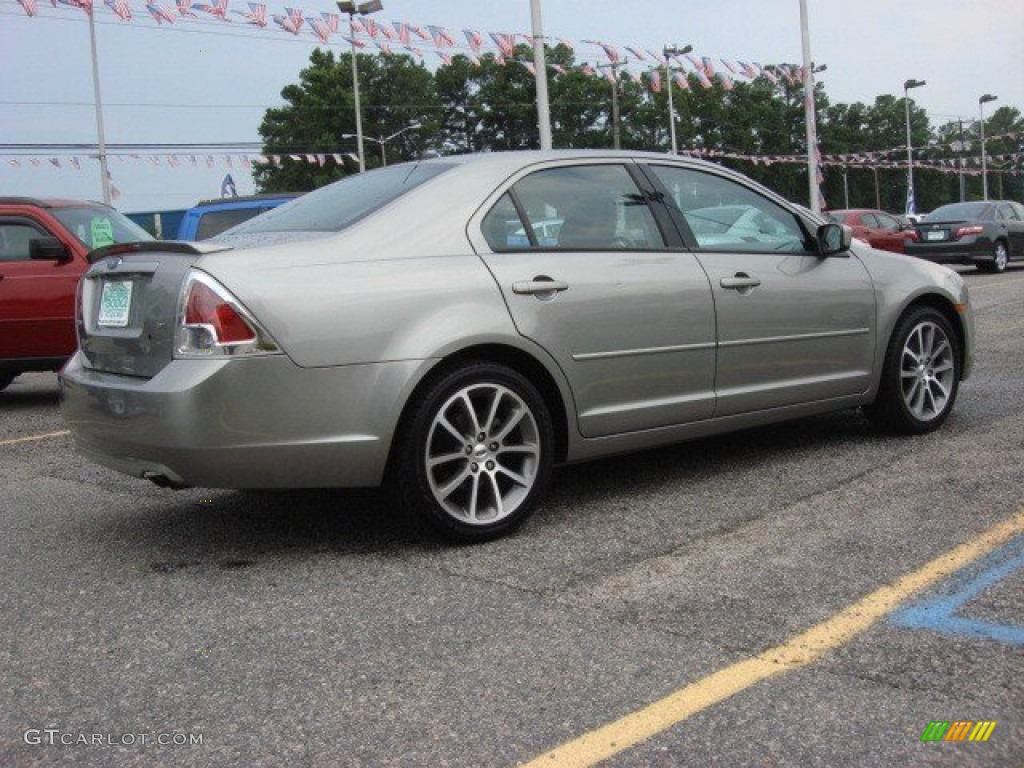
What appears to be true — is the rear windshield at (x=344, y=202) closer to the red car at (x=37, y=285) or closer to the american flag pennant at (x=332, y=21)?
the red car at (x=37, y=285)

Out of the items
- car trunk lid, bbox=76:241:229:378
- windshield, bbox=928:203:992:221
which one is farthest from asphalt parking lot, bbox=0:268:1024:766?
windshield, bbox=928:203:992:221

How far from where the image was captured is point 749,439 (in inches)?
233

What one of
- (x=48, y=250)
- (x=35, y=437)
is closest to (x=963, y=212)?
(x=48, y=250)

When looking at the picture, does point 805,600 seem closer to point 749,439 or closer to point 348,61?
point 749,439

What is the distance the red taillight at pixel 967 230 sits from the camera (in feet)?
71.8

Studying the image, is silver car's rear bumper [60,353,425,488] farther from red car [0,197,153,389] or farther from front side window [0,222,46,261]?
front side window [0,222,46,261]

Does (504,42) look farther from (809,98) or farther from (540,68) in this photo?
(809,98)

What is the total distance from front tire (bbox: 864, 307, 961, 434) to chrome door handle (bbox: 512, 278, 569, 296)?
2170 millimetres

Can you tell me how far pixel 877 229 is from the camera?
23094mm

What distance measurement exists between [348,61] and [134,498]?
2955 inches

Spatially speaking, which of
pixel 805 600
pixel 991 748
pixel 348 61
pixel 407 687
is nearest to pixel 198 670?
pixel 407 687

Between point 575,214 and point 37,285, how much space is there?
5626 millimetres

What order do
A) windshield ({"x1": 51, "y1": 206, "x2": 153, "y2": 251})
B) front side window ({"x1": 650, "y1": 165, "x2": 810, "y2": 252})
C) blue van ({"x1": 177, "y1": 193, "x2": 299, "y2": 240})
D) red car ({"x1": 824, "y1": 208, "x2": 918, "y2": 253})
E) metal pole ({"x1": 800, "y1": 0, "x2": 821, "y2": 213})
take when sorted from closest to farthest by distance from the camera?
front side window ({"x1": 650, "y1": 165, "x2": 810, "y2": 252}), windshield ({"x1": 51, "y1": 206, "x2": 153, "y2": 251}), blue van ({"x1": 177, "y1": 193, "x2": 299, "y2": 240}), red car ({"x1": 824, "y1": 208, "x2": 918, "y2": 253}), metal pole ({"x1": 800, "y1": 0, "x2": 821, "y2": 213})

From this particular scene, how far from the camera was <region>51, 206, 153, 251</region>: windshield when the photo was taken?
8.98 metres
